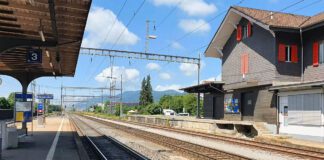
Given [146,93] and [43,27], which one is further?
[146,93]

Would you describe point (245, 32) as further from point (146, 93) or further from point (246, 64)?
point (146, 93)

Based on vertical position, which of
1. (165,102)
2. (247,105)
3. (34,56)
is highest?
(34,56)

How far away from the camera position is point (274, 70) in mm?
28859

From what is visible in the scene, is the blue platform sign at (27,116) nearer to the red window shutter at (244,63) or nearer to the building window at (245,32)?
the red window shutter at (244,63)

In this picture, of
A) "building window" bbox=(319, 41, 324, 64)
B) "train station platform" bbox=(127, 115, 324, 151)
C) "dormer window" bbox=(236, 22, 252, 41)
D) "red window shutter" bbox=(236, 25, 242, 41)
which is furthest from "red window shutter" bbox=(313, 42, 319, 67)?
"red window shutter" bbox=(236, 25, 242, 41)

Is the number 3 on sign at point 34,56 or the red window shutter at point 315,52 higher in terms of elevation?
the red window shutter at point 315,52

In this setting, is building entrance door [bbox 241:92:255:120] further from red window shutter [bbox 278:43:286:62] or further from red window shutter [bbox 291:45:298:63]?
red window shutter [bbox 291:45:298:63]

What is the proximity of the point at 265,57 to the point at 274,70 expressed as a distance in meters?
1.64

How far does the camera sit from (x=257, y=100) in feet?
98.5

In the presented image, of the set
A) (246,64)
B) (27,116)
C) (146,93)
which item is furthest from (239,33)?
(146,93)

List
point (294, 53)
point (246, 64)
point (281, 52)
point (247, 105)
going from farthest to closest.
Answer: point (246, 64) < point (247, 105) < point (294, 53) < point (281, 52)

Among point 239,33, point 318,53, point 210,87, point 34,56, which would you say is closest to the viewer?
point 34,56

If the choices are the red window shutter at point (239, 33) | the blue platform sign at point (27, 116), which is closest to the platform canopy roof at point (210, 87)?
the red window shutter at point (239, 33)

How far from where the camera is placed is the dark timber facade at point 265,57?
27750mm
